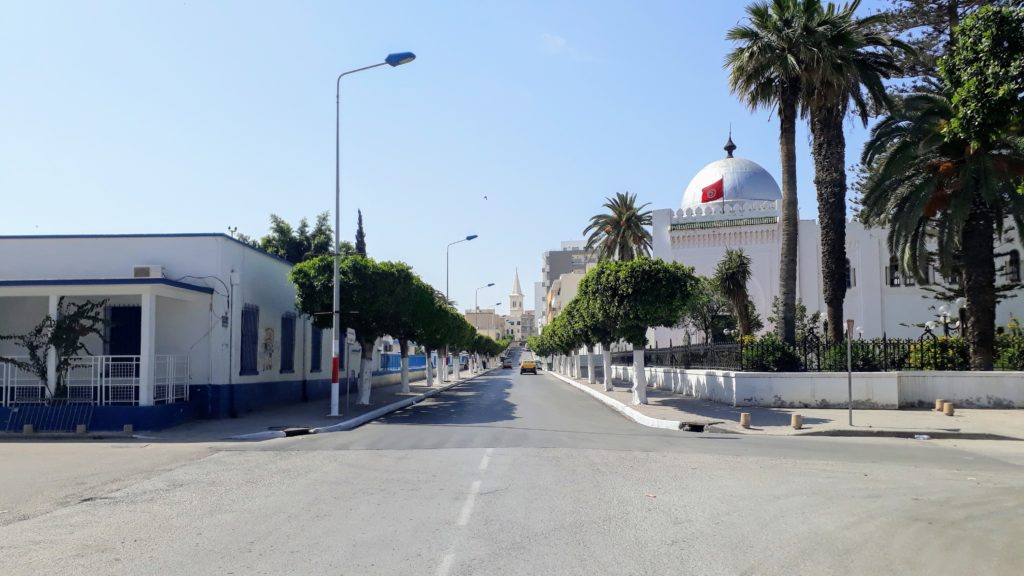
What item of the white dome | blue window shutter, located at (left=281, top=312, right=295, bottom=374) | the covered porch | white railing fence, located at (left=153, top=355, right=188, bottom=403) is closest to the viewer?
the covered porch

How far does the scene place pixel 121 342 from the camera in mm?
22672

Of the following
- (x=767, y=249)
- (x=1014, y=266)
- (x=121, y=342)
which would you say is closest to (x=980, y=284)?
(x=121, y=342)

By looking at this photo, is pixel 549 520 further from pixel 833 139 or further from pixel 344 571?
pixel 833 139

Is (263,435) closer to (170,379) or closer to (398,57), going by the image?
(170,379)

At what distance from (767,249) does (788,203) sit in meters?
32.7

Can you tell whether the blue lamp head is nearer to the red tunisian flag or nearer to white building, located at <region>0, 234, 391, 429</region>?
white building, located at <region>0, 234, 391, 429</region>

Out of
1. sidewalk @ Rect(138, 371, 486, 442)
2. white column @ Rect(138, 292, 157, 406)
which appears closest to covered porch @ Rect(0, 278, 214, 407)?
white column @ Rect(138, 292, 157, 406)

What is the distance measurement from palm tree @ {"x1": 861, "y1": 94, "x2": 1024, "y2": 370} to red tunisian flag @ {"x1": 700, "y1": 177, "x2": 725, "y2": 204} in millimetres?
35482

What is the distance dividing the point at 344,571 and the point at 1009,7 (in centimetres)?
969

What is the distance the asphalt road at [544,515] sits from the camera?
662 cm

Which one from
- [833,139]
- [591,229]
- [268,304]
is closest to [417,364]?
[591,229]

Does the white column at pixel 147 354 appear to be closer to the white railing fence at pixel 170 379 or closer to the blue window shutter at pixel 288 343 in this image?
the white railing fence at pixel 170 379

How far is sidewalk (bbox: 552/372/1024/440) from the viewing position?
18625 millimetres

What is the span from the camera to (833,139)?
1026 inches
